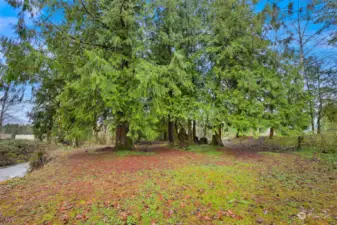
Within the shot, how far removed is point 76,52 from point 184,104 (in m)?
5.13

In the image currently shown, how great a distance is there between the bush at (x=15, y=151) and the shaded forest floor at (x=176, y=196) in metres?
8.84

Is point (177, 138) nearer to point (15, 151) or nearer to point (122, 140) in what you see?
point (122, 140)

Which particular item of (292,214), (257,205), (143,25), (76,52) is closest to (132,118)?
(76,52)

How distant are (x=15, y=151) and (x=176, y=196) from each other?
14.7 meters

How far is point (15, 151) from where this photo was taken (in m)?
13.6

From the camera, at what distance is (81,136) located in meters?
8.57

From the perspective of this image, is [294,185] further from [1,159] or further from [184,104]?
[1,159]

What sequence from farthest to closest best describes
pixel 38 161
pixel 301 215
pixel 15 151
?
pixel 15 151 < pixel 38 161 < pixel 301 215

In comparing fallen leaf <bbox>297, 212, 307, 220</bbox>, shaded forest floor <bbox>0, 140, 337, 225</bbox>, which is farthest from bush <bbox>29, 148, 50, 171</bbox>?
fallen leaf <bbox>297, 212, 307, 220</bbox>

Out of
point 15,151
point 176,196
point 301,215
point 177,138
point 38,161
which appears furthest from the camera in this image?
point 15,151

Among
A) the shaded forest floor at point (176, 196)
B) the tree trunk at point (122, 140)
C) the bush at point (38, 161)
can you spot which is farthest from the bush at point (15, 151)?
the shaded forest floor at point (176, 196)

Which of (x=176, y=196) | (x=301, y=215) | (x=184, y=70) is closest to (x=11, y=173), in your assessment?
(x=176, y=196)

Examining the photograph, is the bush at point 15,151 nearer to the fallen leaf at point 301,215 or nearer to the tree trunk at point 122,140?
the tree trunk at point 122,140

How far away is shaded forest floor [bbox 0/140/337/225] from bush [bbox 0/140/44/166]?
29.0 feet
